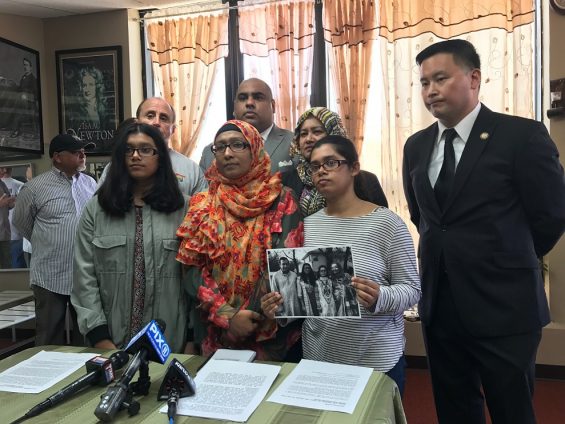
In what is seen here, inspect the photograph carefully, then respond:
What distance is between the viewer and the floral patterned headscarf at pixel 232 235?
5.56ft

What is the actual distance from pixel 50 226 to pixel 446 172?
8.94 feet

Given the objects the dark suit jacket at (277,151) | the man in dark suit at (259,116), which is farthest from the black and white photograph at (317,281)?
the man in dark suit at (259,116)

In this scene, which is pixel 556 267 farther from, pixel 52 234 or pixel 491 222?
pixel 52 234

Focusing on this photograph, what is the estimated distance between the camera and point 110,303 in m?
1.73

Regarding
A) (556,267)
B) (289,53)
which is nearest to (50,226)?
(289,53)

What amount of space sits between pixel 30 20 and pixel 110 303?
12.0 ft

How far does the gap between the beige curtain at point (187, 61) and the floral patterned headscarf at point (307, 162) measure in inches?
81.3

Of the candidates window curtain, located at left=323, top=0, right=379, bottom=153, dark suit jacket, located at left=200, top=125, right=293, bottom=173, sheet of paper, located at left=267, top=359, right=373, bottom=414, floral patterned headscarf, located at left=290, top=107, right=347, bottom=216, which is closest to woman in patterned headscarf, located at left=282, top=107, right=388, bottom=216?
floral patterned headscarf, located at left=290, top=107, right=347, bottom=216

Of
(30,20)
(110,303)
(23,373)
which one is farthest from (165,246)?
(30,20)

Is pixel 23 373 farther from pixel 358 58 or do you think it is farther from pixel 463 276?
pixel 358 58

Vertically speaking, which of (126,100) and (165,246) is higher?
(126,100)

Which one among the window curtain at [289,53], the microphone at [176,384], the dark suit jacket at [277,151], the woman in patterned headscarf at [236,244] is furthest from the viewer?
the window curtain at [289,53]

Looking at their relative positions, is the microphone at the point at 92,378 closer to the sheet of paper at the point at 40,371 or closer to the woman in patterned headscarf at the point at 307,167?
the sheet of paper at the point at 40,371

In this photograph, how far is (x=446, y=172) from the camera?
170cm
